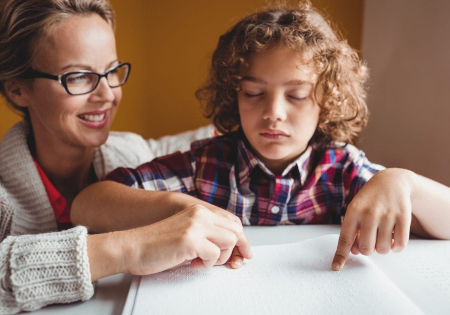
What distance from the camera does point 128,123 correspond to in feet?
5.58

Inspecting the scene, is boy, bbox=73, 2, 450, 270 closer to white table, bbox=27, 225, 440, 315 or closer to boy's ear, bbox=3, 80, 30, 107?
white table, bbox=27, 225, 440, 315

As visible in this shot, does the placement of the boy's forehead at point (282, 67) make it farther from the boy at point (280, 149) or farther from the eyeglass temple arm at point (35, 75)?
the eyeglass temple arm at point (35, 75)

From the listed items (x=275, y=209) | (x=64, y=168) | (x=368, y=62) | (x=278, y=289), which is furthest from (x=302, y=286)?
(x=368, y=62)

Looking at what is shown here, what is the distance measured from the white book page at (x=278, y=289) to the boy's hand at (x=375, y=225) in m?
0.02

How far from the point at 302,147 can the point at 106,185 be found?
0.41 meters

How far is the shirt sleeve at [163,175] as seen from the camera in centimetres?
89

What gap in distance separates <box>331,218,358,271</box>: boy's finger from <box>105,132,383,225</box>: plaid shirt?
28cm

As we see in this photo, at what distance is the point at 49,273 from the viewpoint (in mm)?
536

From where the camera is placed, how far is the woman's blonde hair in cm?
88

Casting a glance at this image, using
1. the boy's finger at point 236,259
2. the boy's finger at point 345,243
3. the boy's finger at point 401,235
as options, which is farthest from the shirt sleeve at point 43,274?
the boy's finger at point 401,235

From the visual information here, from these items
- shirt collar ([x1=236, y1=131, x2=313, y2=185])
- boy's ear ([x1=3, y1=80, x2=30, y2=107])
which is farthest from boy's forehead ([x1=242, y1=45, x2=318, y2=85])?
boy's ear ([x1=3, y1=80, x2=30, y2=107])

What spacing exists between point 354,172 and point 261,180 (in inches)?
7.7

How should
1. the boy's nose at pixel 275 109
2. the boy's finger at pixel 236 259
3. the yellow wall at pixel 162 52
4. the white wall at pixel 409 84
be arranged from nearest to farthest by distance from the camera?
the boy's finger at pixel 236 259, the boy's nose at pixel 275 109, the white wall at pixel 409 84, the yellow wall at pixel 162 52

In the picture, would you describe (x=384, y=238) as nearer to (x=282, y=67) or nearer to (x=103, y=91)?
(x=282, y=67)
